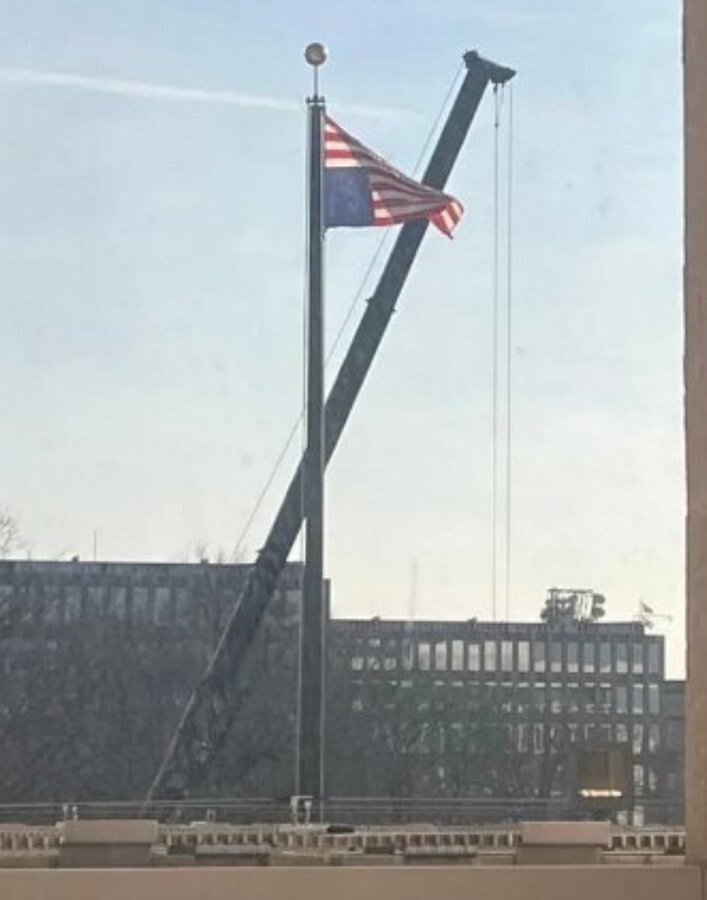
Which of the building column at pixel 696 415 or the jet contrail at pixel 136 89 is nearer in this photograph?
the building column at pixel 696 415

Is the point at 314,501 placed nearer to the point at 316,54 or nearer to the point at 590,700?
the point at 590,700

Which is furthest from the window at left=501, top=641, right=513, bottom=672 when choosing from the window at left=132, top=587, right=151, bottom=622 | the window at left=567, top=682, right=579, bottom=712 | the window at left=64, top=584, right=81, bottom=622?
the window at left=64, top=584, right=81, bottom=622

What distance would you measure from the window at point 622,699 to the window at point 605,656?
0.04 meters

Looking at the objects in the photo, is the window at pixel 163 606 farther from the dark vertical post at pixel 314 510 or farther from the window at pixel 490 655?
the window at pixel 490 655

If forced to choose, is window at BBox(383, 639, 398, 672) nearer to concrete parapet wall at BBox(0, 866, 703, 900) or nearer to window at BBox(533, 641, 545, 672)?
window at BBox(533, 641, 545, 672)

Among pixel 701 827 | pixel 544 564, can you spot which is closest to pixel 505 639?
pixel 544 564

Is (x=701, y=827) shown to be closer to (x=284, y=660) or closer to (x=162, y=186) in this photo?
(x=284, y=660)

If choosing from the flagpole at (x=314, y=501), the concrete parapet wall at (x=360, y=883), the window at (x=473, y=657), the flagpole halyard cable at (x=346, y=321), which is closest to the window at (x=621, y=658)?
the window at (x=473, y=657)

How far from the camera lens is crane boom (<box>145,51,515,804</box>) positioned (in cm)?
215

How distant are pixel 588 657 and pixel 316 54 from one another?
1.06 meters

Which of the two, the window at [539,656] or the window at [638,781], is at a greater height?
the window at [539,656]

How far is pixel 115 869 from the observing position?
1.96 m

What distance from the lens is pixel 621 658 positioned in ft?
7.41

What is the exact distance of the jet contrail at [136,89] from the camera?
2256 millimetres
